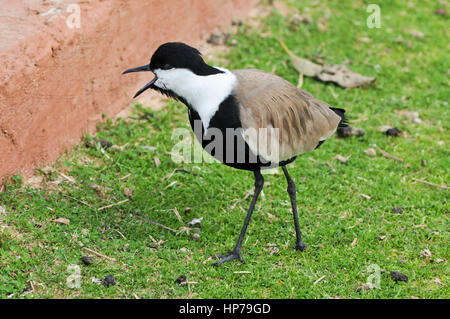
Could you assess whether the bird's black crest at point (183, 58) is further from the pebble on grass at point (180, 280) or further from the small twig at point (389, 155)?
the small twig at point (389, 155)

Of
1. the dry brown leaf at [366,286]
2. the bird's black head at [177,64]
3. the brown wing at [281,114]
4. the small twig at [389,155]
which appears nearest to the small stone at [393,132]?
the small twig at [389,155]

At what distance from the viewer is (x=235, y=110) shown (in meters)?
3.78

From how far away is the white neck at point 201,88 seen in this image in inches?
148

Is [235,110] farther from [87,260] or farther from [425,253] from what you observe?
[425,253]

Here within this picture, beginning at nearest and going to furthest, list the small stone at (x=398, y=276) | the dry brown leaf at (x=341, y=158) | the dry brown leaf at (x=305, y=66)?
the small stone at (x=398, y=276)
the dry brown leaf at (x=341, y=158)
the dry brown leaf at (x=305, y=66)

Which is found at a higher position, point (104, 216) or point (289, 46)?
point (289, 46)

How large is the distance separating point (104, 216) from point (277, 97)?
1.52m

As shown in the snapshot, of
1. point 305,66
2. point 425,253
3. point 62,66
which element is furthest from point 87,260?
point 305,66

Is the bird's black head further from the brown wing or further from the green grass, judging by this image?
the green grass
